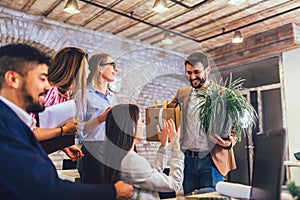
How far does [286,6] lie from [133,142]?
9.76ft

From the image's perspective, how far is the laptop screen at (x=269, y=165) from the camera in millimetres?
1015

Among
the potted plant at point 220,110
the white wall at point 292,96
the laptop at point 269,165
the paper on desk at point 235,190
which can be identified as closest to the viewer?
the laptop at point 269,165

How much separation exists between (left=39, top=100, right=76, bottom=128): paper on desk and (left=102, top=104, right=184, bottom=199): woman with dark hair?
8.8 inches

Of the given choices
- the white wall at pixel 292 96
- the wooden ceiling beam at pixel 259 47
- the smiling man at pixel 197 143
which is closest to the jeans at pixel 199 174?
the smiling man at pixel 197 143

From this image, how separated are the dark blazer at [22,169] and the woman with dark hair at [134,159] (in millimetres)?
447

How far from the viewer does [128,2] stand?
3.46m

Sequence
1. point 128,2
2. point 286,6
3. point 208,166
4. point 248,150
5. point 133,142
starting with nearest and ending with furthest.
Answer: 1. point 133,142
2. point 208,166
3. point 128,2
4. point 286,6
5. point 248,150

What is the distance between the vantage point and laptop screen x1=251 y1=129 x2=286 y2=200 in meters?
1.01

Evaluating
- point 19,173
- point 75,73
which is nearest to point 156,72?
point 75,73

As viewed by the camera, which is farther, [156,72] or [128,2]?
[128,2]

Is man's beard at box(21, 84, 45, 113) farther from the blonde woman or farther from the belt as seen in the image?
the belt

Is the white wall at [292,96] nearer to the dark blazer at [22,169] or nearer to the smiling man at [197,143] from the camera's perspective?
the smiling man at [197,143]

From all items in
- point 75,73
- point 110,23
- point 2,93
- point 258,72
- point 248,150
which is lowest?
point 248,150

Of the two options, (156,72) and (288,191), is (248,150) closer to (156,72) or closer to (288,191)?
(156,72)
